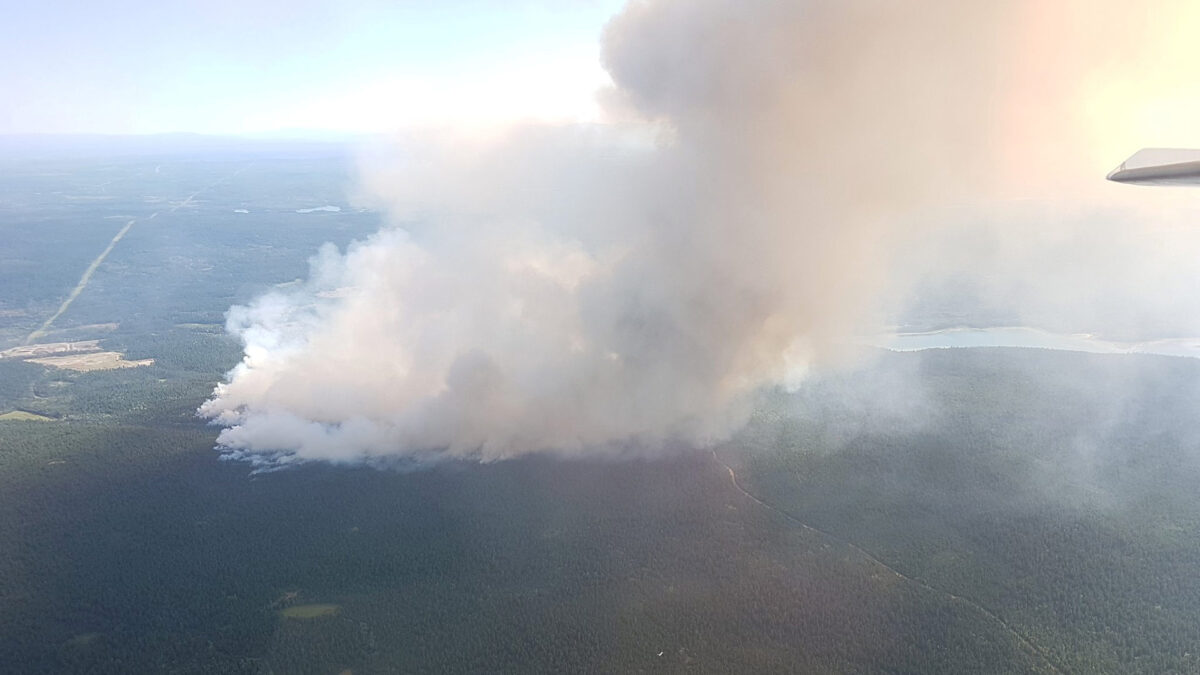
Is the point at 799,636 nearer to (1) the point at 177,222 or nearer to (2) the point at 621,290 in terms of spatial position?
(2) the point at 621,290

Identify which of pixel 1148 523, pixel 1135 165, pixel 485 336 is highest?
pixel 1135 165

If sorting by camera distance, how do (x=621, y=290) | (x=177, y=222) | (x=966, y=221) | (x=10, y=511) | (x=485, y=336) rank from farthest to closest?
(x=177, y=222)
(x=966, y=221)
(x=485, y=336)
(x=621, y=290)
(x=10, y=511)

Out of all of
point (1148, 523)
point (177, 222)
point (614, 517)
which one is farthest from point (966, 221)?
point (177, 222)

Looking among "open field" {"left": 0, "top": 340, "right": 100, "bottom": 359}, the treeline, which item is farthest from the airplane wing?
"open field" {"left": 0, "top": 340, "right": 100, "bottom": 359}

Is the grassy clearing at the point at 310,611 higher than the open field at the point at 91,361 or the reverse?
the reverse

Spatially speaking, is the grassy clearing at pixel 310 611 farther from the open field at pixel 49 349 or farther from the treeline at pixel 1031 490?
the open field at pixel 49 349

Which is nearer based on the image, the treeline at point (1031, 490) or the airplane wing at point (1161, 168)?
the airplane wing at point (1161, 168)

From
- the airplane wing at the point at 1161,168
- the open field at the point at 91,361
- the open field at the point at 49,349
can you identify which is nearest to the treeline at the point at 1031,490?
the airplane wing at the point at 1161,168
